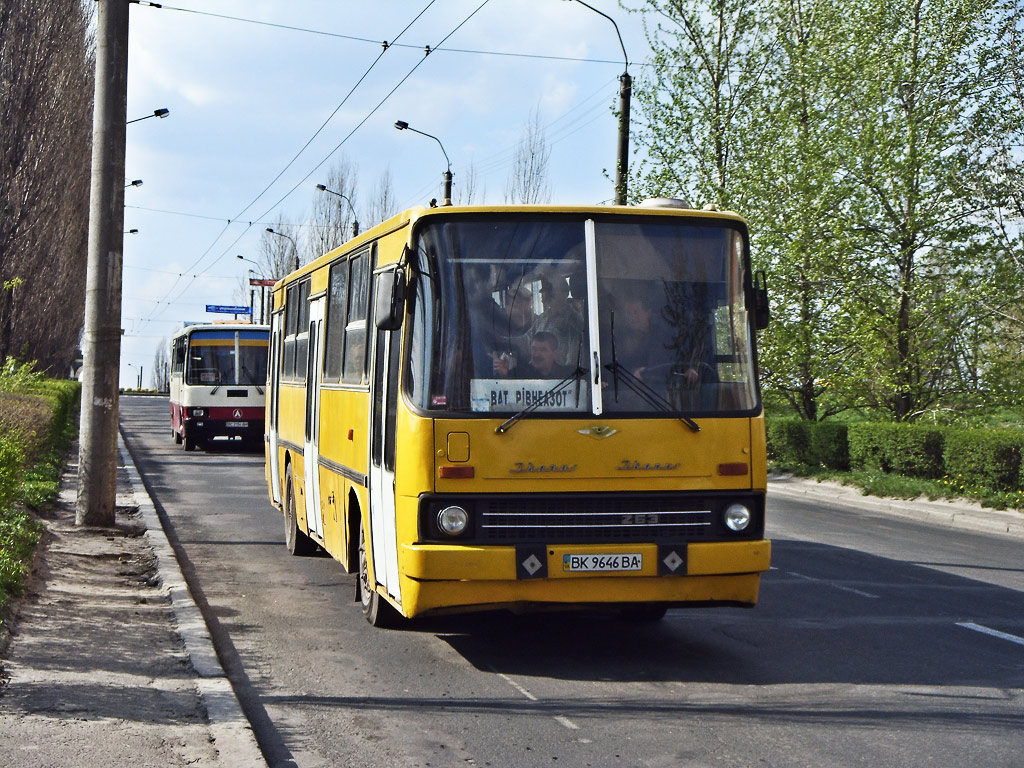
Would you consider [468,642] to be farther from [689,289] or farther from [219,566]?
[219,566]

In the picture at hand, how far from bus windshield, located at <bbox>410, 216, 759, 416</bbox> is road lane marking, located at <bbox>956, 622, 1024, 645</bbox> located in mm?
2521

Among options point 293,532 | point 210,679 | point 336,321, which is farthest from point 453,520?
point 293,532

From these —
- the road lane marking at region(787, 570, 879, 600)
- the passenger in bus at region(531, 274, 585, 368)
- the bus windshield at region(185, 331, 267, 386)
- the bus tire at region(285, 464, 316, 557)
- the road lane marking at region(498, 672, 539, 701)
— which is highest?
the bus windshield at region(185, 331, 267, 386)

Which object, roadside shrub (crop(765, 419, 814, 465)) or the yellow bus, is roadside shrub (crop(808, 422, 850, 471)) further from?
the yellow bus

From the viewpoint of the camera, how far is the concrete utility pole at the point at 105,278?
42.9 feet

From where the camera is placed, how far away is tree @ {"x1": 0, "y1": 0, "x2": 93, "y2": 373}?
26.7 meters

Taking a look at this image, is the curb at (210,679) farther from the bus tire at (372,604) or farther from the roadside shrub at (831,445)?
the roadside shrub at (831,445)

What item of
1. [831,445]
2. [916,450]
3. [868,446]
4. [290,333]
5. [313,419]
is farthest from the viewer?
[831,445]

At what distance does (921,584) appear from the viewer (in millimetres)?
11039

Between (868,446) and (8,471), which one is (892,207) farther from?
(8,471)

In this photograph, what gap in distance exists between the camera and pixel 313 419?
10.9 m

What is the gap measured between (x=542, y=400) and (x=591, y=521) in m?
0.73

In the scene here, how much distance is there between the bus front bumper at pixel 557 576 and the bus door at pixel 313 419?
3480 millimetres

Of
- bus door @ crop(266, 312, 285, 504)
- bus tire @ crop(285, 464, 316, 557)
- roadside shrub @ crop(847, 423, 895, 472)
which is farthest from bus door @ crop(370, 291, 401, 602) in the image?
roadside shrub @ crop(847, 423, 895, 472)
